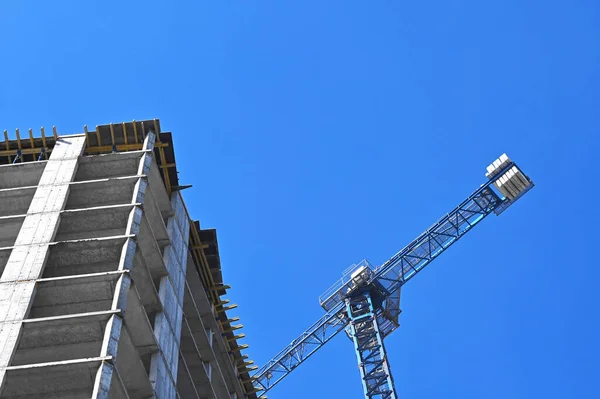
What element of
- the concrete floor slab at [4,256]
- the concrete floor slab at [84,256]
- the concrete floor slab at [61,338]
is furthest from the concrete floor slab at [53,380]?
the concrete floor slab at [4,256]

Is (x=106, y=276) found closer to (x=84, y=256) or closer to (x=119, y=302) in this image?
(x=119, y=302)

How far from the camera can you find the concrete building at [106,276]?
2169 centimetres

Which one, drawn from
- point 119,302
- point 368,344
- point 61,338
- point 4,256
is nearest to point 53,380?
point 61,338

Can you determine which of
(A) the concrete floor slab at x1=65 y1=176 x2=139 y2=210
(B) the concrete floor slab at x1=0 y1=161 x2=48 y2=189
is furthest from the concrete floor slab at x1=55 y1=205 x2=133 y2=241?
(B) the concrete floor slab at x1=0 y1=161 x2=48 y2=189

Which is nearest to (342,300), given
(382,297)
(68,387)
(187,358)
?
(382,297)

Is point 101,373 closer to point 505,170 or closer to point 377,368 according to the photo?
point 377,368

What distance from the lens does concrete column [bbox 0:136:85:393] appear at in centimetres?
2159

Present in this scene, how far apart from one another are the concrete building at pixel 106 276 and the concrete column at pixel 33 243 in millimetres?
42

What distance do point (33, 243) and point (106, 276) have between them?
2976 mm

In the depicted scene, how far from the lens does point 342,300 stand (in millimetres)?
62562

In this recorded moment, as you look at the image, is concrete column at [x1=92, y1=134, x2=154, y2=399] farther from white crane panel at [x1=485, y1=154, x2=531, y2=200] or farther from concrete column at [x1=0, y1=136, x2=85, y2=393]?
white crane panel at [x1=485, y1=154, x2=531, y2=200]

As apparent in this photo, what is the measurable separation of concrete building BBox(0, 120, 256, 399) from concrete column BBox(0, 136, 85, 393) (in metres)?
0.04

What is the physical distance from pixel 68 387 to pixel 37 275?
3.83m

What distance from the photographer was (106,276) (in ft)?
77.4
